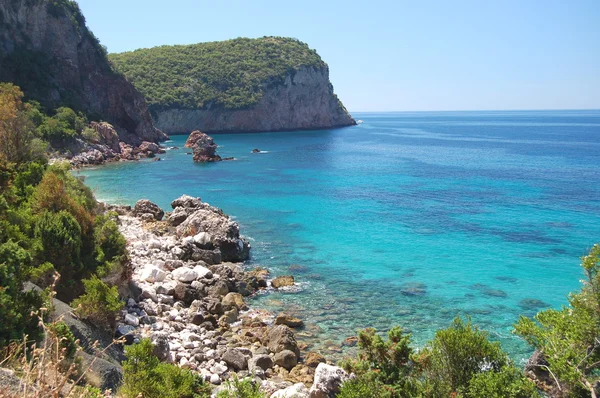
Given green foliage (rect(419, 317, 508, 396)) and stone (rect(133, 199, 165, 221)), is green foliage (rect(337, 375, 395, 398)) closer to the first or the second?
green foliage (rect(419, 317, 508, 396))

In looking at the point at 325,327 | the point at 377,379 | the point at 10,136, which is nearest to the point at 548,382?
the point at 377,379

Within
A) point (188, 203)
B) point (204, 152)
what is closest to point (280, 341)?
point (188, 203)

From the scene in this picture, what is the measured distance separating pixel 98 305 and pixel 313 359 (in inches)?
310

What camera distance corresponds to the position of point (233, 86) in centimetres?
13688

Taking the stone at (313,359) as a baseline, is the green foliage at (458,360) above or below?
above

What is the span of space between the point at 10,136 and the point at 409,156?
66.9m

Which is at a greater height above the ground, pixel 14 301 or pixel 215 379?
pixel 14 301

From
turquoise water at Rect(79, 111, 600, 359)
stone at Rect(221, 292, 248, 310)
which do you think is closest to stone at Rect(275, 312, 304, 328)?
turquoise water at Rect(79, 111, 600, 359)

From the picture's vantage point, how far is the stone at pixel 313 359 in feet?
55.8

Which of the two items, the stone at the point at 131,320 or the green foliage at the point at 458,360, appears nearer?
the green foliage at the point at 458,360

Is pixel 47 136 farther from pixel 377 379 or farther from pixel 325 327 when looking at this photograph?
pixel 377 379

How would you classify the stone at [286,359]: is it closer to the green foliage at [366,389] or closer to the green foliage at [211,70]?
the green foliage at [366,389]

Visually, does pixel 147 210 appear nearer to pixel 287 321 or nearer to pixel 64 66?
pixel 287 321

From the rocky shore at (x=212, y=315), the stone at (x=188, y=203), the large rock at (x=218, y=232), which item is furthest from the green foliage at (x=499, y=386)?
the stone at (x=188, y=203)
